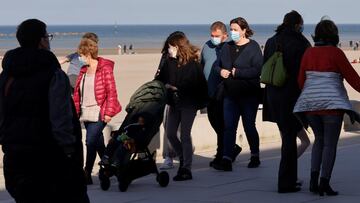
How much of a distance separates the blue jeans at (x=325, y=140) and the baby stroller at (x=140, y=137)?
1.62 metres

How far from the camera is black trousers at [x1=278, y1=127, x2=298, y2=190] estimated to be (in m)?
9.85

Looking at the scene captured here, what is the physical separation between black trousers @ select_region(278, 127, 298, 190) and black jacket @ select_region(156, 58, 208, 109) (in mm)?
1550

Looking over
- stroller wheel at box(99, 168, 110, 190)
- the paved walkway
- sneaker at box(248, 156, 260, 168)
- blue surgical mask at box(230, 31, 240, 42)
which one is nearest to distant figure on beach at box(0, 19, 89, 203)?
the paved walkway

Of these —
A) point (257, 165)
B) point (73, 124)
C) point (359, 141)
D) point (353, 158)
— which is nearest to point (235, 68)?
point (257, 165)

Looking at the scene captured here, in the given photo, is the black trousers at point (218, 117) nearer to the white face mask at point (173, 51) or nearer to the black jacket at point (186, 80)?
the black jacket at point (186, 80)

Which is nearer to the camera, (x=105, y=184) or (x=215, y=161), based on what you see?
(x=105, y=184)

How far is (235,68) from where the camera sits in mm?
11430

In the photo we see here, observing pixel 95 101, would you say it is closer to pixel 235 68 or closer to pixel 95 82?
pixel 95 82

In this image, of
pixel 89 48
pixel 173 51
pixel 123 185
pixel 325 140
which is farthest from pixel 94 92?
pixel 325 140

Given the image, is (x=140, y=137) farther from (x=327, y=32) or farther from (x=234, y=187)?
(x=327, y=32)

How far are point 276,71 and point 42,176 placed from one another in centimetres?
343

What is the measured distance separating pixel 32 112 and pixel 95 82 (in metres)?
3.91

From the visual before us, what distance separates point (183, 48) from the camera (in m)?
11.1

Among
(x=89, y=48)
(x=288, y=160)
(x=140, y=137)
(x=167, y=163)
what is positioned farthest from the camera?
(x=167, y=163)
